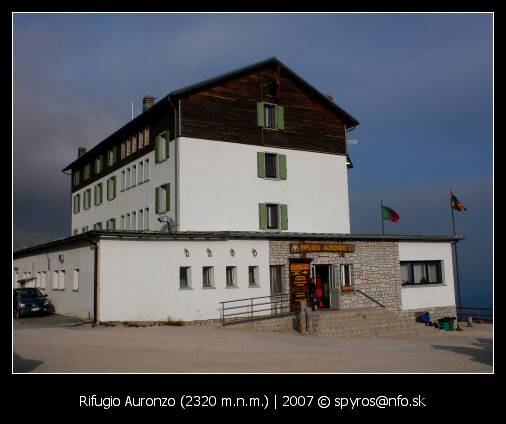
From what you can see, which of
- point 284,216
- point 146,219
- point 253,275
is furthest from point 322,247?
point 146,219

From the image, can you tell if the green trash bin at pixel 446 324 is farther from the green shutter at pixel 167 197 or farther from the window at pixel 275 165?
the green shutter at pixel 167 197

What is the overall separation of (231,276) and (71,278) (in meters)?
7.18

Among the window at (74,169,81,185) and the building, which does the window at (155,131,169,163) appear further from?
the window at (74,169,81,185)

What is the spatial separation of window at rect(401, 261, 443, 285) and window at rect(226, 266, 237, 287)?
10165 mm

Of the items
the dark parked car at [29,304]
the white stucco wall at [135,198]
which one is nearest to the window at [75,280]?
the dark parked car at [29,304]

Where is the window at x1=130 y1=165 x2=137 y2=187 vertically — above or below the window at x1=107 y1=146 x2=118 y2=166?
below

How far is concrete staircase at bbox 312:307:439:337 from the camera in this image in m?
23.1

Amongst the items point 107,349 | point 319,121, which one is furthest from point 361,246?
point 107,349

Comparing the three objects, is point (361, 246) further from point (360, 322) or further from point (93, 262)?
point (93, 262)

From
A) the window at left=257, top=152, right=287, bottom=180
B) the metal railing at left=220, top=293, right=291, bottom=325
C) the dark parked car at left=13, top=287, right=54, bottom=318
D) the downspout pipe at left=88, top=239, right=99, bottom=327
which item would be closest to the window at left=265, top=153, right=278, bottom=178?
the window at left=257, top=152, right=287, bottom=180

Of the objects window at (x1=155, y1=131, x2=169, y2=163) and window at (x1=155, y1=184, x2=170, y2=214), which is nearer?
window at (x1=155, y1=184, x2=170, y2=214)

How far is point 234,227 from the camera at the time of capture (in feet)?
93.7

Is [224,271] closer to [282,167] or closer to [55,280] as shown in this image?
[282,167]

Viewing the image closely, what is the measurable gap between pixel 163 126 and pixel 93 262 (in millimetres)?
9350
